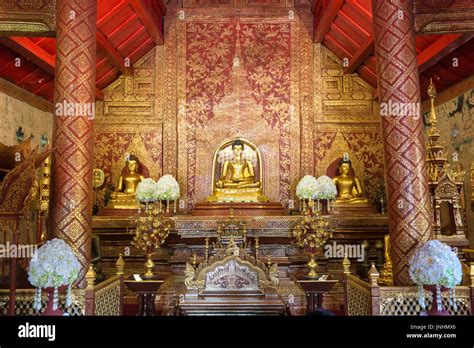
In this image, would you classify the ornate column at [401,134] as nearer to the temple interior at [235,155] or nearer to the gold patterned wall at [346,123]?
the temple interior at [235,155]

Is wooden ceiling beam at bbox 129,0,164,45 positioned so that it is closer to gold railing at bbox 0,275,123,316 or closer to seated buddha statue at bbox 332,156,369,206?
seated buddha statue at bbox 332,156,369,206

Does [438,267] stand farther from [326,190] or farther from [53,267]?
[326,190]

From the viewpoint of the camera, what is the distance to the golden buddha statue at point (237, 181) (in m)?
9.34

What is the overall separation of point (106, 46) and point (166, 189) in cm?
285

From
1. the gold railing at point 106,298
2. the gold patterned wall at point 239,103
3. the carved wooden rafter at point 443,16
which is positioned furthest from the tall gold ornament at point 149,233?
the gold patterned wall at point 239,103

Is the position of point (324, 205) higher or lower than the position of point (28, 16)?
lower

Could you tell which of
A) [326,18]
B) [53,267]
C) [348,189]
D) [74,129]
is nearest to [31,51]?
[74,129]

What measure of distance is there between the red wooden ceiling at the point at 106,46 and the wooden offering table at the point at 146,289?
13.4 ft

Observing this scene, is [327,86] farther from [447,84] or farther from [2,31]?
[2,31]

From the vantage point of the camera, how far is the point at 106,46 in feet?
27.8

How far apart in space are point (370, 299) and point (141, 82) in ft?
25.5
